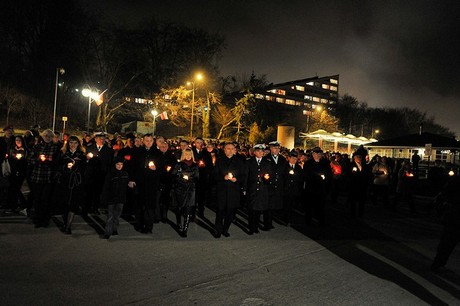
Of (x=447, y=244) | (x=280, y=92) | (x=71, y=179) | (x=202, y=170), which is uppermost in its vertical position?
(x=280, y=92)

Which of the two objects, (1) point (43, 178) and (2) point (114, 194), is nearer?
(2) point (114, 194)

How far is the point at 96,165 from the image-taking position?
9211 mm

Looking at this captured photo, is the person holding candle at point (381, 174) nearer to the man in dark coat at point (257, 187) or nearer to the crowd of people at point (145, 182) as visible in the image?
the crowd of people at point (145, 182)

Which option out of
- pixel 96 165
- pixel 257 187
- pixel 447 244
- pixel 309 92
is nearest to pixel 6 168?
pixel 96 165

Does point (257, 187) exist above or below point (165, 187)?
above

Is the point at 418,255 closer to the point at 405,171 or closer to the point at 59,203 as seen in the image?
the point at 405,171

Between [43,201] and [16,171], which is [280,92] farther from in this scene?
[43,201]

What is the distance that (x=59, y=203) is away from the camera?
8.07 metres

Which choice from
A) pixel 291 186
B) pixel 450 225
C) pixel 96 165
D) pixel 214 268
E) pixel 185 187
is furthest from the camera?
pixel 291 186

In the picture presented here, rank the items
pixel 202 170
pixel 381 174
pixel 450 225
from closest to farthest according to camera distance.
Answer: pixel 450 225, pixel 202 170, pixel 381 174

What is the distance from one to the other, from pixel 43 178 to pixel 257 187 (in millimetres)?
4581

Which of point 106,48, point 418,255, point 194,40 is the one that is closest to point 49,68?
point 106,48

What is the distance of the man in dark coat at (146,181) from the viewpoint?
A: 7.91 metres

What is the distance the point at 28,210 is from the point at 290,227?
20.5ft
